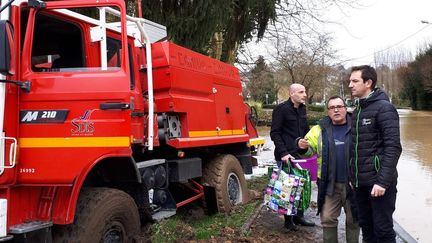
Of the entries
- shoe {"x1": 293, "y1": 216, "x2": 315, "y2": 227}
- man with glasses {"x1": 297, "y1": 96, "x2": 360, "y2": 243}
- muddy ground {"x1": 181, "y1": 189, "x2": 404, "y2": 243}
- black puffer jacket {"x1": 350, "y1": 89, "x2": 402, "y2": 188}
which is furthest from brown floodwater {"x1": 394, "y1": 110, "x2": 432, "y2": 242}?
black puffer jacket {"x1": 350, "y1": 89, "x2": 402, "y2": 188}

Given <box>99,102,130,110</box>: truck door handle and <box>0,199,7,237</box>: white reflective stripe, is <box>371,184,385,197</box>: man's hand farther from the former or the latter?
<box>0,199,7,237</box>: white reflective stripe

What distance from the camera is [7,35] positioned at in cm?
363

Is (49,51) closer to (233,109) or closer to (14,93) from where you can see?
(14,93)

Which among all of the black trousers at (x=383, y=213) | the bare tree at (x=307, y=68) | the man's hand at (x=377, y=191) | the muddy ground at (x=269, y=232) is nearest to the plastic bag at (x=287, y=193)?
the muddy ground at (x=269, y=232)

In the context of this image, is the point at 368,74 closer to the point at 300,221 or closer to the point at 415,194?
the point at 300,221

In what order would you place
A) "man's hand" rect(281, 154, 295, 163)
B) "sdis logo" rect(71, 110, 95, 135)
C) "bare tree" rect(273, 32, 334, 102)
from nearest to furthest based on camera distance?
"sdis logo" rect(71, 110, 95, 135), "man's hand" rect(281, 154, 295, 163), "bare tree" rect(273, 32, 334, 102)

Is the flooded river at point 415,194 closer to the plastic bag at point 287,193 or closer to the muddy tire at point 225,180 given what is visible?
the plastic bag at point 287,193

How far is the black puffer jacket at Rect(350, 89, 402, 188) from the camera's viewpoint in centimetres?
414

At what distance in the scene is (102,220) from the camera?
4.32 metres

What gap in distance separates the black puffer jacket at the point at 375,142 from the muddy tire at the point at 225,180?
2.79 metres

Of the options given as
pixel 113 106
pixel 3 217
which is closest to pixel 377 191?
pixel 113 106

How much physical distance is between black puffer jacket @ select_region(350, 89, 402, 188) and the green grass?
210cm

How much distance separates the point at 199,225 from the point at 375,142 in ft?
9.98

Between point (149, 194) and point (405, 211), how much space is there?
4.69 metres
